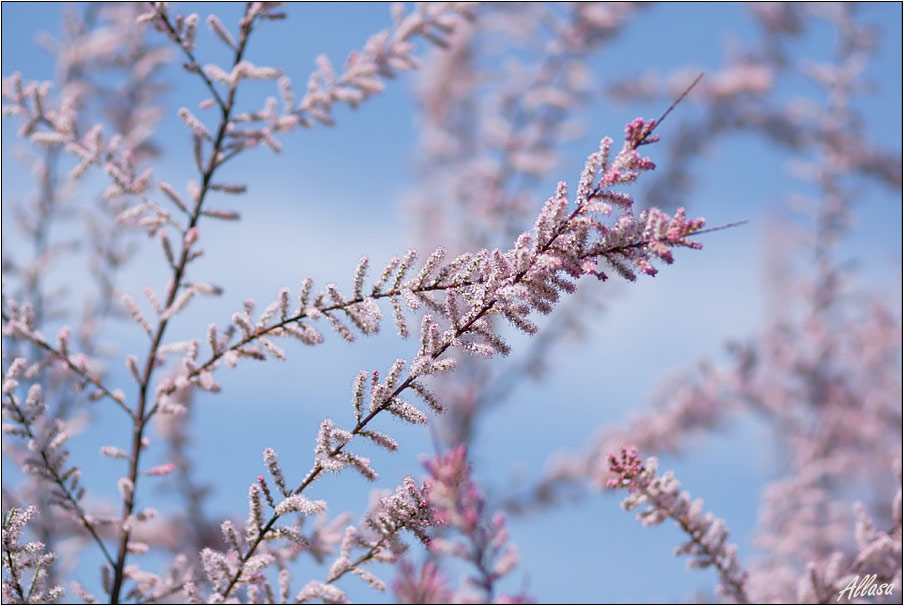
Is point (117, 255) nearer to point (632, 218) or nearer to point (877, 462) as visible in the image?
point (632, 218)

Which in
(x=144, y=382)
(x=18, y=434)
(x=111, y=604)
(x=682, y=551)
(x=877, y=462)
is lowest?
(x=682, y=551)

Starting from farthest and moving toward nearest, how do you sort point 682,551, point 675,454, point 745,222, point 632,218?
point 675,454 < point 682,551 < point 632,218 < point 745,222

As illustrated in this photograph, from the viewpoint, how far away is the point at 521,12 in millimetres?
6234

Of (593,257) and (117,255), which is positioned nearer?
(593,257)

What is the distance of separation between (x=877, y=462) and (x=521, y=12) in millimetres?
5152

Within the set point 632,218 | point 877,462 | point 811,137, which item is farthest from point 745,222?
point 877,462

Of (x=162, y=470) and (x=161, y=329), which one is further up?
(x=161, y=329)

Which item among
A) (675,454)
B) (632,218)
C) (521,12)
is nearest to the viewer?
(632,218)

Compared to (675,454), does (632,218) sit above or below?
below

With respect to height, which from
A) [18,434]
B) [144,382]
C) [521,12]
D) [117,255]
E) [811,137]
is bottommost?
[18,434]

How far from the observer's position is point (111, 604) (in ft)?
6.84

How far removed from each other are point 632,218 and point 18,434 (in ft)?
5.73

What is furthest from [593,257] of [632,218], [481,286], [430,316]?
[430,316]

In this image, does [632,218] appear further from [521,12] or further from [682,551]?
[521,12]
